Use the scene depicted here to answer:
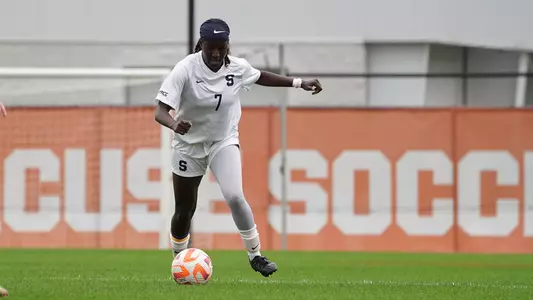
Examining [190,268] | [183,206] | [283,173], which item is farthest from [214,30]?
[283,173]

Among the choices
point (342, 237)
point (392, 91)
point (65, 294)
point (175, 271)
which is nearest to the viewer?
point (65, 294)

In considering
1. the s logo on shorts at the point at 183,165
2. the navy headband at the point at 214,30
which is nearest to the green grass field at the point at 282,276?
the s logo on shorts at the point at 183,165

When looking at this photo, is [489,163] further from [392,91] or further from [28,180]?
[28,180]

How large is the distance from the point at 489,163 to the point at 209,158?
1057 cm

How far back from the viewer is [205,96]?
1168 cm

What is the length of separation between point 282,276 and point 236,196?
78.7 inches

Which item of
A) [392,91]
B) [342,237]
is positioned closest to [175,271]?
[342,237]

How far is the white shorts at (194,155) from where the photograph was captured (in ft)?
38.9

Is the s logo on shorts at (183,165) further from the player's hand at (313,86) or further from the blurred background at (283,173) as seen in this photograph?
the blurred background at (283,173)

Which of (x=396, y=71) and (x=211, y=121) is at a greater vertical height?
(x=211, y=121)

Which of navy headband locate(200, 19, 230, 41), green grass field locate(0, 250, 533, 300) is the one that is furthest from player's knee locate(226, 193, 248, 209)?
navy headband locate(200, 19, 230, 41)

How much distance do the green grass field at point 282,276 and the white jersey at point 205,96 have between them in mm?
1335

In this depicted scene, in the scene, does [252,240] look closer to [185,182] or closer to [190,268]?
[185,182]

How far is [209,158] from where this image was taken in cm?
1188
